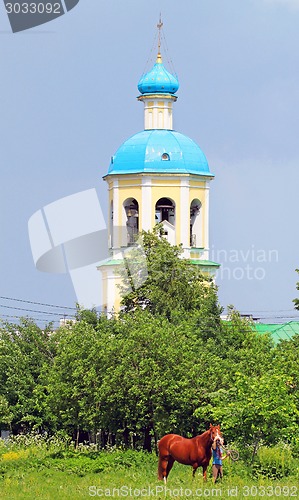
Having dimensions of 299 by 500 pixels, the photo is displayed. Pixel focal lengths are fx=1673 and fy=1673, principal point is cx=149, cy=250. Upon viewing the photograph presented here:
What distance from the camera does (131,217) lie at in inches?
2258

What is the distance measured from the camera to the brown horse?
94.2 feet

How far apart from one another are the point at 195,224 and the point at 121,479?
92.2 ft

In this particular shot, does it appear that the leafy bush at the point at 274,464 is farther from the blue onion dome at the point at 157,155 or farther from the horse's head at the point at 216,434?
the blue onion dome at the point at 157,155

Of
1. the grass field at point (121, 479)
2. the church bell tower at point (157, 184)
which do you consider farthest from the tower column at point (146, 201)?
the grass field at point (121, 479)

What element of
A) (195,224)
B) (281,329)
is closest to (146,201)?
(195,224)

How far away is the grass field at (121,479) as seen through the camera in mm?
27109

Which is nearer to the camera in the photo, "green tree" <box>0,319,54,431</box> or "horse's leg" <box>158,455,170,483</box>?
"horse's leg" <box>158,455,170,483</box>

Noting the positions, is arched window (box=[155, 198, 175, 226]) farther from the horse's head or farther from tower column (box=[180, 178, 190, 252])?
the horse's head

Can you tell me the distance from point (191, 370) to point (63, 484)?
29.2 ft

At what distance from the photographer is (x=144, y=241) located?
5319 cm

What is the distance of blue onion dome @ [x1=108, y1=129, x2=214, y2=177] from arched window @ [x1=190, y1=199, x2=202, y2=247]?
120cm

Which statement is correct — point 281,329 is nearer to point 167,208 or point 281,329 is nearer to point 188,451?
point 167,208

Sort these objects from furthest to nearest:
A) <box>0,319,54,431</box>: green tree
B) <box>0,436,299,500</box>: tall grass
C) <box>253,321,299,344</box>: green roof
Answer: <box>253,321,299,344</box>: green roof, <box>0,319,54,431</box>: green tree, <box>0,436,299,500</box>: tall grass

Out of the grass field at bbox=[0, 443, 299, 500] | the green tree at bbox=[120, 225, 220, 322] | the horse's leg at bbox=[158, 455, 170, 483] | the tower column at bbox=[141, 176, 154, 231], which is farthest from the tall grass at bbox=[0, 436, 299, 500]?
the tower column at bbox=[141, 176, 154, 231]
